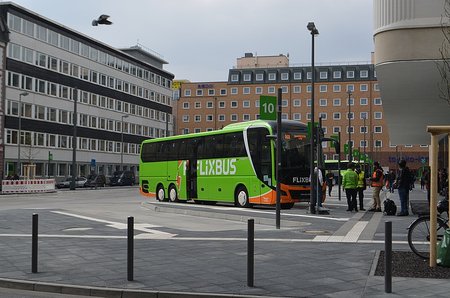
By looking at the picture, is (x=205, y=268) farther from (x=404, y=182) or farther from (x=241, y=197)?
(x=241, y=197)

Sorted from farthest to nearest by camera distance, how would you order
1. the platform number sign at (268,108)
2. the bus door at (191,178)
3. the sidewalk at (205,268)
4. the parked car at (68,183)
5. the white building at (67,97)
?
the parked car at (68,183), the white building at (67,97), the bus door at (191,178), the platform number sign at (268,108), the sidewalk at (205,268)

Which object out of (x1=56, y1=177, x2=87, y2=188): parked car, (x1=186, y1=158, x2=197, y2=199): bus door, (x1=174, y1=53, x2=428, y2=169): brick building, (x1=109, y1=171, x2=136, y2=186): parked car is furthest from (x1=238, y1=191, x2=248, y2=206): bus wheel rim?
(x1=174, y1=53, x2=428, y2=169): brick building

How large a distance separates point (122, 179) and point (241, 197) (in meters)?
45.8

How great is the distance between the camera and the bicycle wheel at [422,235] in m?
9.40

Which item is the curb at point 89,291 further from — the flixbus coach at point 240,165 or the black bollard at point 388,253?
the flixbus coach at point 240,165

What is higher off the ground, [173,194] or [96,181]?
[173,194]

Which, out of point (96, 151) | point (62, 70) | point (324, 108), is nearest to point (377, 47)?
point (62, 70)

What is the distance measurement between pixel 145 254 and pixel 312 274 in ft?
11.5

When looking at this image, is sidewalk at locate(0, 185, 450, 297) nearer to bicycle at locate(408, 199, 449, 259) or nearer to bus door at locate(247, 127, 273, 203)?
bicycle at locate(408, 199, 449, 259)

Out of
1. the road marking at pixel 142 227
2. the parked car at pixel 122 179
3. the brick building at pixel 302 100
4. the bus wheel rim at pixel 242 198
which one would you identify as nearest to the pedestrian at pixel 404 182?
the bus wheel rim at pixel 242 198

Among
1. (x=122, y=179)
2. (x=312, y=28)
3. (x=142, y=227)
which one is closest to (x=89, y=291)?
(x=142, y=227)

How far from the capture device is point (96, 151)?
75000mm

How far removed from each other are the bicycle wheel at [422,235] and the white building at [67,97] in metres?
47.5

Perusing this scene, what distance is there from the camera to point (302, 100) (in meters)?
116
